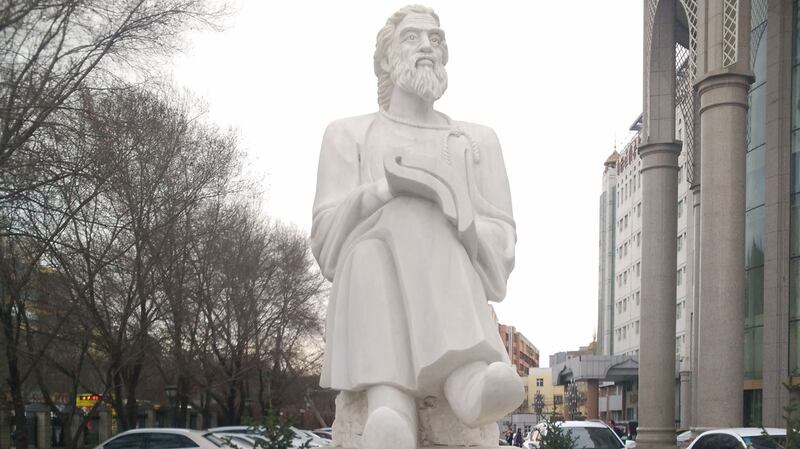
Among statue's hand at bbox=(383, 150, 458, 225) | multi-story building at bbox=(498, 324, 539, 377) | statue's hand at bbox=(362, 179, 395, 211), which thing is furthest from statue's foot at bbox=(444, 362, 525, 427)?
multi-story building at bbox=(498, 324, 539, 377)

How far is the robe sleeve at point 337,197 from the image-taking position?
563 cm

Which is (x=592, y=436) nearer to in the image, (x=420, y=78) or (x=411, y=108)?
(x=411, y=108)

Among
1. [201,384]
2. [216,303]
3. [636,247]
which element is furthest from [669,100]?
[636,247]

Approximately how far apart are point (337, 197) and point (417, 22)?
3.90 ft

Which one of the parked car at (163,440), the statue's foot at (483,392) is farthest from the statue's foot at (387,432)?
the parked car at (163,440)

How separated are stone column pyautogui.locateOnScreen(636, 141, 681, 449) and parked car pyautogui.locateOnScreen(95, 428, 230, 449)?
12.4m

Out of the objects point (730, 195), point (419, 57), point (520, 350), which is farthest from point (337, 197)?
point (520, 350)

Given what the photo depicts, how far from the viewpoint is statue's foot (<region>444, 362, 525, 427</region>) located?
4938 millimetres

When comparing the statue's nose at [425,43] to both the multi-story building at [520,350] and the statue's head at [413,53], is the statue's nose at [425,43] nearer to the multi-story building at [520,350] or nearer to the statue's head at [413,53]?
the statue's head at [413,53]

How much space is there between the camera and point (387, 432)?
500 cm

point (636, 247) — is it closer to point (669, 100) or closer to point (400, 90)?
point (669, 100)

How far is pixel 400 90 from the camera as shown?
6.22 metres

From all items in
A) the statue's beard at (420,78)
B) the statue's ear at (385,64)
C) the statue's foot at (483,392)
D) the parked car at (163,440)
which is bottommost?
the parked car at (163,440)

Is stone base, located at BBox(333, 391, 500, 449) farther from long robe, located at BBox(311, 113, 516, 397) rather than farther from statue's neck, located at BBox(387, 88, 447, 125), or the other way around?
statue's neck, located at BBox(387, 88, 447, 125)
